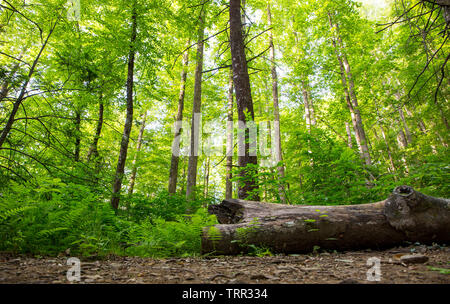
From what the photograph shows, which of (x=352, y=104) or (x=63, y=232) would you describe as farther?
(x=352, y=104)

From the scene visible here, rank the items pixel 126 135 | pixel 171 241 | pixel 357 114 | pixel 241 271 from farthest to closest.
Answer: pixel 357 114 → pixel 126 135 → pixel 171 241 → pixel 241 271

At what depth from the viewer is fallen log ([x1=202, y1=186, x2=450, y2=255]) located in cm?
318

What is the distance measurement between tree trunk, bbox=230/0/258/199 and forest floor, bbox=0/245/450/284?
269cm

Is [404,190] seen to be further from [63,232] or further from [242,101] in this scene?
[63,232]

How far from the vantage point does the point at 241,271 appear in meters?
2.23

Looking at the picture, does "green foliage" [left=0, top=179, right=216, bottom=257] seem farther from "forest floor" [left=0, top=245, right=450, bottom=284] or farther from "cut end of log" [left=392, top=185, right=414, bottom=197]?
"cut end of log" [left=392, top=185, right=414, bottom=197]

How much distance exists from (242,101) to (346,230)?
4.24 metres

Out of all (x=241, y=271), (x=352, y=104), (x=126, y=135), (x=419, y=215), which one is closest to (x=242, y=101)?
(x=126, y=135)

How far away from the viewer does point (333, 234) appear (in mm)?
3262

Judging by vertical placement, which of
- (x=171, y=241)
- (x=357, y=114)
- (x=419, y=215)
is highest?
(x=357, y=114)

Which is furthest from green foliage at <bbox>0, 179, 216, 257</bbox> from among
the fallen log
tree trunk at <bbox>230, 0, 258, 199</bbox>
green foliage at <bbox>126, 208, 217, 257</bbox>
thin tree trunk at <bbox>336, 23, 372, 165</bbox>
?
thin tree trunk at <bbox>336, 23, 372, 165</bbox>
